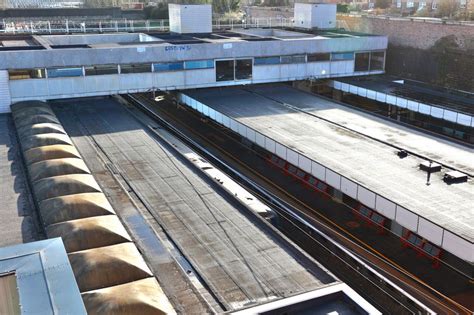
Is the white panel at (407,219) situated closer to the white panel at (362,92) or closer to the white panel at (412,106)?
the white panel at (412,106)

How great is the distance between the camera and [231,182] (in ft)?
79.7

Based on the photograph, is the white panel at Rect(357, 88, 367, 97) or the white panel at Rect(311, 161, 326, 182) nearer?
the white panel at Rect(311, 161, 326, 182)

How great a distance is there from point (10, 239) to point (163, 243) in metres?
4.95

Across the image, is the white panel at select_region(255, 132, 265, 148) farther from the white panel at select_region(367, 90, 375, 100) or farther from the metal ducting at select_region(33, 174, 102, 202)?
the white panel at select_region(367, 90, 375, 100)

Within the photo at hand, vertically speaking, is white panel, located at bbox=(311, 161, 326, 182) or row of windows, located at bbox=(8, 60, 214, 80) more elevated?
row of windows, located at bbox=(8, 60, 214, 80)

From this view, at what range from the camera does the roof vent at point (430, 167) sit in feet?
77.6

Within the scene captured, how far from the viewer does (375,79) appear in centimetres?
4378

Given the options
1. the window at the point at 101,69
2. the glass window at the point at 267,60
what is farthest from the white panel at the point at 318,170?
the window at the point at 101,69

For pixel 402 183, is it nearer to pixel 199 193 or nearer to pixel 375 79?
pixel 199 193

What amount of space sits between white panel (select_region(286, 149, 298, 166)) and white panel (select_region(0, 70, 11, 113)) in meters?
18.6

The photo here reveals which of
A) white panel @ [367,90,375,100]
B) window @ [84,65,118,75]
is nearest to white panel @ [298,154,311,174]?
white panel @ [367,90,375,100]

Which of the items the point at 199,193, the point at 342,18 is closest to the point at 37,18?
the point at 342,18

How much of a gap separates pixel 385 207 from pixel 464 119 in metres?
14.5

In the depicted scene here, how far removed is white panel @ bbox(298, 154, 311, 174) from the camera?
2559 cm
